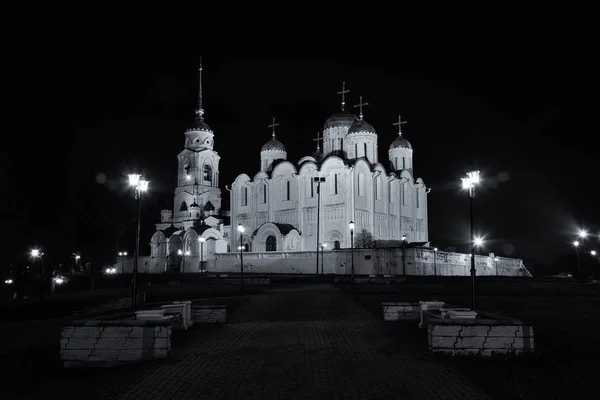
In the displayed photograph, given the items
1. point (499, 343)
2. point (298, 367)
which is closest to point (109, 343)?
point (298, 367)

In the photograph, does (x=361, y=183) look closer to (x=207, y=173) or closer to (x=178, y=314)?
(x=207, y=173)

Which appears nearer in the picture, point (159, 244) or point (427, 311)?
point (427, 311)

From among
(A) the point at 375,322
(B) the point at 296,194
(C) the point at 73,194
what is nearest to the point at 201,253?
(B) the point at 296,194

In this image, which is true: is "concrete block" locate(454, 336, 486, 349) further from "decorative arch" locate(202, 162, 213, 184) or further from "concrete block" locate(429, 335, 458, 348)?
"decorative arch" locate(202, 162, 213, 184)

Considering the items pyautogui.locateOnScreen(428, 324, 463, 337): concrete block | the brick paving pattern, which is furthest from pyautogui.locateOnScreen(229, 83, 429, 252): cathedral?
pyautogui.locateOnScreen(428, 324, 463, 337): concrete block

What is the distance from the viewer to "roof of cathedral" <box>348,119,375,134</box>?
62.2 m

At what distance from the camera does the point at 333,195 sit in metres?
57.2

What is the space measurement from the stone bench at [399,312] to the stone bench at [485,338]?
510 centimetres

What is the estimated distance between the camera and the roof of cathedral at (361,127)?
62219 mm

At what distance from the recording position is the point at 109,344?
9.86m

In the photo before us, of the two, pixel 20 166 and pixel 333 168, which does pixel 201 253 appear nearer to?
pixel 333 168

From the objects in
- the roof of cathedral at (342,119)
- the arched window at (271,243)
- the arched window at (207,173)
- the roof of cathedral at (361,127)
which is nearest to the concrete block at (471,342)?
the arched window at (271,243)

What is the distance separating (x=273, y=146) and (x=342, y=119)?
32.5 ft

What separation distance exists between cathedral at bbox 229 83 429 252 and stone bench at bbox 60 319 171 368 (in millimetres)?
40535
